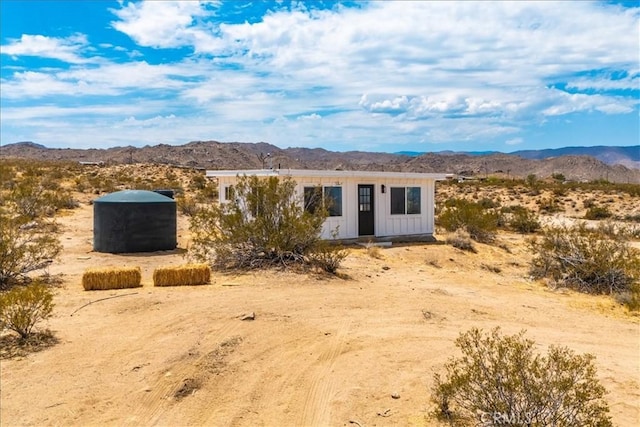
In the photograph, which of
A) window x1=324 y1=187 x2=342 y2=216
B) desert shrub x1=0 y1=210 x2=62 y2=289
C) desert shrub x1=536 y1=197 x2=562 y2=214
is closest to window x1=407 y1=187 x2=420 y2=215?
window x1=324 y1=187 x2=342 y2=216

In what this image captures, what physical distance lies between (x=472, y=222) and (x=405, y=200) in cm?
287

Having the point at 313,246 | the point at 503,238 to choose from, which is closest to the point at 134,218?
the point at 313,246

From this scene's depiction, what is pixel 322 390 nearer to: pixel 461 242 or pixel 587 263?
pixel 587 263

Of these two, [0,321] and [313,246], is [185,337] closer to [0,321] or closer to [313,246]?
[0,321]

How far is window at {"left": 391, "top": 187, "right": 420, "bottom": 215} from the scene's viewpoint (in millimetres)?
18541

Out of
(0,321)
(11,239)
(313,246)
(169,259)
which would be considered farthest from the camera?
(169,259)

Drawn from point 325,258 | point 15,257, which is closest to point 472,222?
point 325,258

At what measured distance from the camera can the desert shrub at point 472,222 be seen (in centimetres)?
1967

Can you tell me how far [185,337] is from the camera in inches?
301

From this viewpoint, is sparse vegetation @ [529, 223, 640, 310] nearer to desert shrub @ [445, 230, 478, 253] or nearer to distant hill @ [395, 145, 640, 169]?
desert shrub @ [445, 230, 478, 253]

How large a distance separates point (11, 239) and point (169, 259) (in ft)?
13.2

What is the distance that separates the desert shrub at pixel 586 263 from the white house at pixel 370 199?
5020mm

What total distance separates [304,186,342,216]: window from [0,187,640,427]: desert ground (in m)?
4.31

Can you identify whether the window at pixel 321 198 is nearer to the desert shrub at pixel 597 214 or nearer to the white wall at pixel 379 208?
the white wall at pixel 379 208
